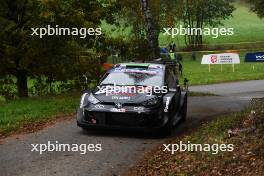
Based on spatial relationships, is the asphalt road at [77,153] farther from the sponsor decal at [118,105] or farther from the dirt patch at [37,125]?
the sponsor decal at [118,105]

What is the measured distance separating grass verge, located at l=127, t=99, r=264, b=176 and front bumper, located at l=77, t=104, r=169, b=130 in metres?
0.62

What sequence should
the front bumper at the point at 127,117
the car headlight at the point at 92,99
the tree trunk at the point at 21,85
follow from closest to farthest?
the front bumper at the point at 127,117 → the car headlight at the point at 92,99 → the tree trunk at the point at 21,85

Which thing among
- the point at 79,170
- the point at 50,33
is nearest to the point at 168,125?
the point at 79,170

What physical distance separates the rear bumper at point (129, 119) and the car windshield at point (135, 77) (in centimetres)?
113

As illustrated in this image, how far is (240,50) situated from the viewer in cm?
5756

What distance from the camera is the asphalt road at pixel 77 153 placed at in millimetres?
9172

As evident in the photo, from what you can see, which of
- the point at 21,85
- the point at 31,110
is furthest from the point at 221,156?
the point at 21,85

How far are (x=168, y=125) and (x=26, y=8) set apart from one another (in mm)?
10375

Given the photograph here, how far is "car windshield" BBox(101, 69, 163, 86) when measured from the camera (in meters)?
12.7

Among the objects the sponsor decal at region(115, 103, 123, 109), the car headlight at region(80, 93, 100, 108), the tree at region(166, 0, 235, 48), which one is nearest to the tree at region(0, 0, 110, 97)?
the car headlight at region(80, 93, 100, 108)

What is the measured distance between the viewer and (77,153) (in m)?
10.4

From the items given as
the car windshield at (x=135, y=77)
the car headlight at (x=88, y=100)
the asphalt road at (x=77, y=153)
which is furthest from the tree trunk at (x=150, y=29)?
the car headlight at (x=88, y=100)

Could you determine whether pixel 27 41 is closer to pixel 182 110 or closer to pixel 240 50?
pixel 182 110

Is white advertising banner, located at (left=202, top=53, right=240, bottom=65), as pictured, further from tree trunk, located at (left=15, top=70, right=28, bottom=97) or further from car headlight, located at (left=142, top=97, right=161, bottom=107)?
car headlight, located at (left=142, top=97, right=161, bottom=107)
